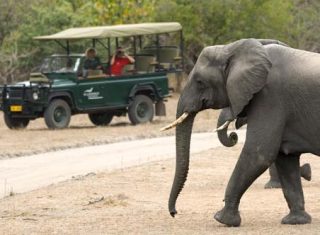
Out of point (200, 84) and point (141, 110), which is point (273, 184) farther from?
point (141, 110)

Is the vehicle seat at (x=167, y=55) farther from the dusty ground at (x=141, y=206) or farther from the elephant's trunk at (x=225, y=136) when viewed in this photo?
the elephant's trunk at (x=225, y=136)

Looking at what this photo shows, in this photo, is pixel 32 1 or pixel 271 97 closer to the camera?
pixel 271 97

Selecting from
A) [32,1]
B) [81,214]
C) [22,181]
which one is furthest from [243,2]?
[81,214]

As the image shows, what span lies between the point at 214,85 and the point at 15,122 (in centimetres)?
1693


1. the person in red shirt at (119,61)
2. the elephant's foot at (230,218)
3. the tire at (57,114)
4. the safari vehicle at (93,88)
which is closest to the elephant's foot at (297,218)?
the elephant's foot at (230,218)

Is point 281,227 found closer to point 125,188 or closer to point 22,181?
point 125,188

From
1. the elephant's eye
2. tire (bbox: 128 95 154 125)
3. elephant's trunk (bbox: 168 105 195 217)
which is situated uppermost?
the elephant's eye

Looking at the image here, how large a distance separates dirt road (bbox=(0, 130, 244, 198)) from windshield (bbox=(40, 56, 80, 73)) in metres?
4.51

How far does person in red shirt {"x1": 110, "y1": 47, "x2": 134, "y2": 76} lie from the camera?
96.1 feet

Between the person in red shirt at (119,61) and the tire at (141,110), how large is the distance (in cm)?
86

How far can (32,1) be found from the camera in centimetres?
4131

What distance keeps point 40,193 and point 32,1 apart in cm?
2721

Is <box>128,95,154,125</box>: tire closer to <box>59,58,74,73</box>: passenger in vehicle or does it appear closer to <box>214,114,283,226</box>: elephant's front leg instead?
<box>59,58,74,73</box>: passenger in vehicle

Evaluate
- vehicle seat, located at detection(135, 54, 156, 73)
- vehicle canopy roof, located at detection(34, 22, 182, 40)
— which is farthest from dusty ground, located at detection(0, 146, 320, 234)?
vehicle seat, located at detection(135, 54, 156, 73)
